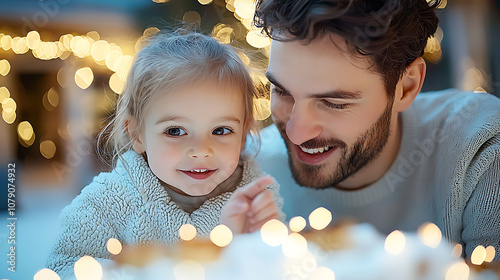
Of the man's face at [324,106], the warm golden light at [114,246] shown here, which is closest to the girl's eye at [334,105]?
the man's face at [324,106]

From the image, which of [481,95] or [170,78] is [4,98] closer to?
[170,78]

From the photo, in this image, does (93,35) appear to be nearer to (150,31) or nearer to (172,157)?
(150,31)

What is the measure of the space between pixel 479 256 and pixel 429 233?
0.08m

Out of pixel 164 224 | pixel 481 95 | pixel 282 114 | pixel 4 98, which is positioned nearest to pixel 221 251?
pixel 164 224

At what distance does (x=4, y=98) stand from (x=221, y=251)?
1.05ft

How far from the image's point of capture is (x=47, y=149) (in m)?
0.58

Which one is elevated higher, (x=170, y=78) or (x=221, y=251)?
(x=170, y=78)

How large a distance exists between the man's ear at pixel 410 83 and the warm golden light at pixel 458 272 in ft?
0.84

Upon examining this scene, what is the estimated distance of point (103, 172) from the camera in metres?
0.57

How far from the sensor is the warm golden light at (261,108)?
60 centimetres

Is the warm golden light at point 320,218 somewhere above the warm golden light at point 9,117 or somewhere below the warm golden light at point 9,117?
below

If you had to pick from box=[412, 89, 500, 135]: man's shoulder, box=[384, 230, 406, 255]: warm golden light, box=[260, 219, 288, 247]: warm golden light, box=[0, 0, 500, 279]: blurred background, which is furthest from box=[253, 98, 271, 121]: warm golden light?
box=[412, 89, 500, 135]: man's shoulder

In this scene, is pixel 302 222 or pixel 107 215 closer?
pixel 107 215

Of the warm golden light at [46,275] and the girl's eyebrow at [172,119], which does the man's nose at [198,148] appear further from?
the warm golden light at [46,275]
